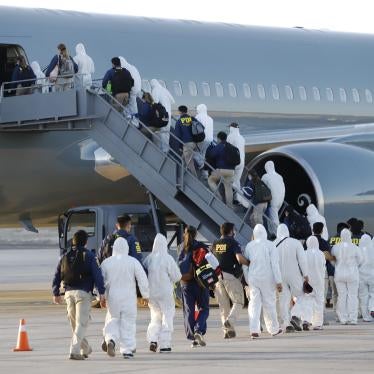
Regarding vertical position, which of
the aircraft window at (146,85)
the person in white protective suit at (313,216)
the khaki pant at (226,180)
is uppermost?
the aircraft window at (146,85)

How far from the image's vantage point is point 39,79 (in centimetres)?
→ 2089

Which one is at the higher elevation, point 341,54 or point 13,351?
point 341,54

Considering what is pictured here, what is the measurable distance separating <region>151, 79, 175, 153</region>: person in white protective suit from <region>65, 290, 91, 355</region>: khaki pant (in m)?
6.38

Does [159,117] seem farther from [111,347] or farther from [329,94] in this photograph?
[111,347]

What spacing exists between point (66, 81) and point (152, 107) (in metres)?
1.36

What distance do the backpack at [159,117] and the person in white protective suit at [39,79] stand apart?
5.20 feet

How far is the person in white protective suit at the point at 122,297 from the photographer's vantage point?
14938mm

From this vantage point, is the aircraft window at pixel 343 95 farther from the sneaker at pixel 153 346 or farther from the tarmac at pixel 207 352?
the sneaker at pixel 153 346

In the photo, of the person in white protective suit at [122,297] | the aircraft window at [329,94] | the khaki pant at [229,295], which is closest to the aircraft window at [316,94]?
the aircraft window at [329,94]

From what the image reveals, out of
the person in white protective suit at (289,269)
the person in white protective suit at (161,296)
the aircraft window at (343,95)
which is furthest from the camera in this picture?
the aircraft window at (343,95)

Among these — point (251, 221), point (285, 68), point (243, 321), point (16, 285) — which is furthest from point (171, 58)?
point (16, 285)

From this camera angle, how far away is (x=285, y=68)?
26.2 meters

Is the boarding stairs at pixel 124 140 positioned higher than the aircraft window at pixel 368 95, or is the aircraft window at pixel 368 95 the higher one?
the aircraft window at pixel 368 95

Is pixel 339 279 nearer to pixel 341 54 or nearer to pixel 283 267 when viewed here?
Answer: pixel 283 267
